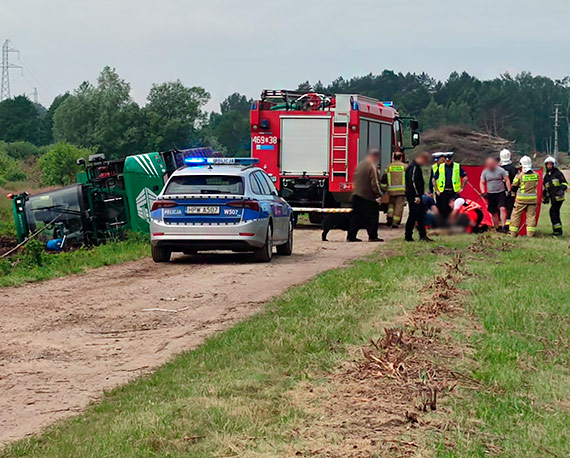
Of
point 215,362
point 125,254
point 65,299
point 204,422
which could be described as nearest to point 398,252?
point 125,254

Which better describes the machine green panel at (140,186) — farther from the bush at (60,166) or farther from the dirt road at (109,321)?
the bush at (60,166)

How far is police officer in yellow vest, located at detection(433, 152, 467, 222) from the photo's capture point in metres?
21.7

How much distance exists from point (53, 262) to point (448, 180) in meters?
9.36

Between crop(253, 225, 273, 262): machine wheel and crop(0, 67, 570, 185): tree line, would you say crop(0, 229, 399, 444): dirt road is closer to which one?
crop(253, 225, 273, 262): machine wheel

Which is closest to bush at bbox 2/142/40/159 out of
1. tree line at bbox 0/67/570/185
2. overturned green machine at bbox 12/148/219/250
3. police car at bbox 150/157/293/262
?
tree line at bbox 0/67/570/185

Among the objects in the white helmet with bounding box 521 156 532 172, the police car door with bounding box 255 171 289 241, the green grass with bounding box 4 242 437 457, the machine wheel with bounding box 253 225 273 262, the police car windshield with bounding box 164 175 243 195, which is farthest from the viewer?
the white helmet with bounding box 521 156 532 172

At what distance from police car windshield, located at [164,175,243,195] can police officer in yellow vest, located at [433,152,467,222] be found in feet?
22.5

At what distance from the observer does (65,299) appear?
39.7 feet

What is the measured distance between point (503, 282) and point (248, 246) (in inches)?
189

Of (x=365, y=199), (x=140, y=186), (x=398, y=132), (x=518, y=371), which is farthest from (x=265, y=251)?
(x=398, y=132)

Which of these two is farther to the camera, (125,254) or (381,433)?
(125,254)

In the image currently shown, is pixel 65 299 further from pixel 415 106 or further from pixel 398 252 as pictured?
pixel 415 106

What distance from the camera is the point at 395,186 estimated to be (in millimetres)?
24625

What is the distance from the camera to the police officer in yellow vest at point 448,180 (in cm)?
2173
